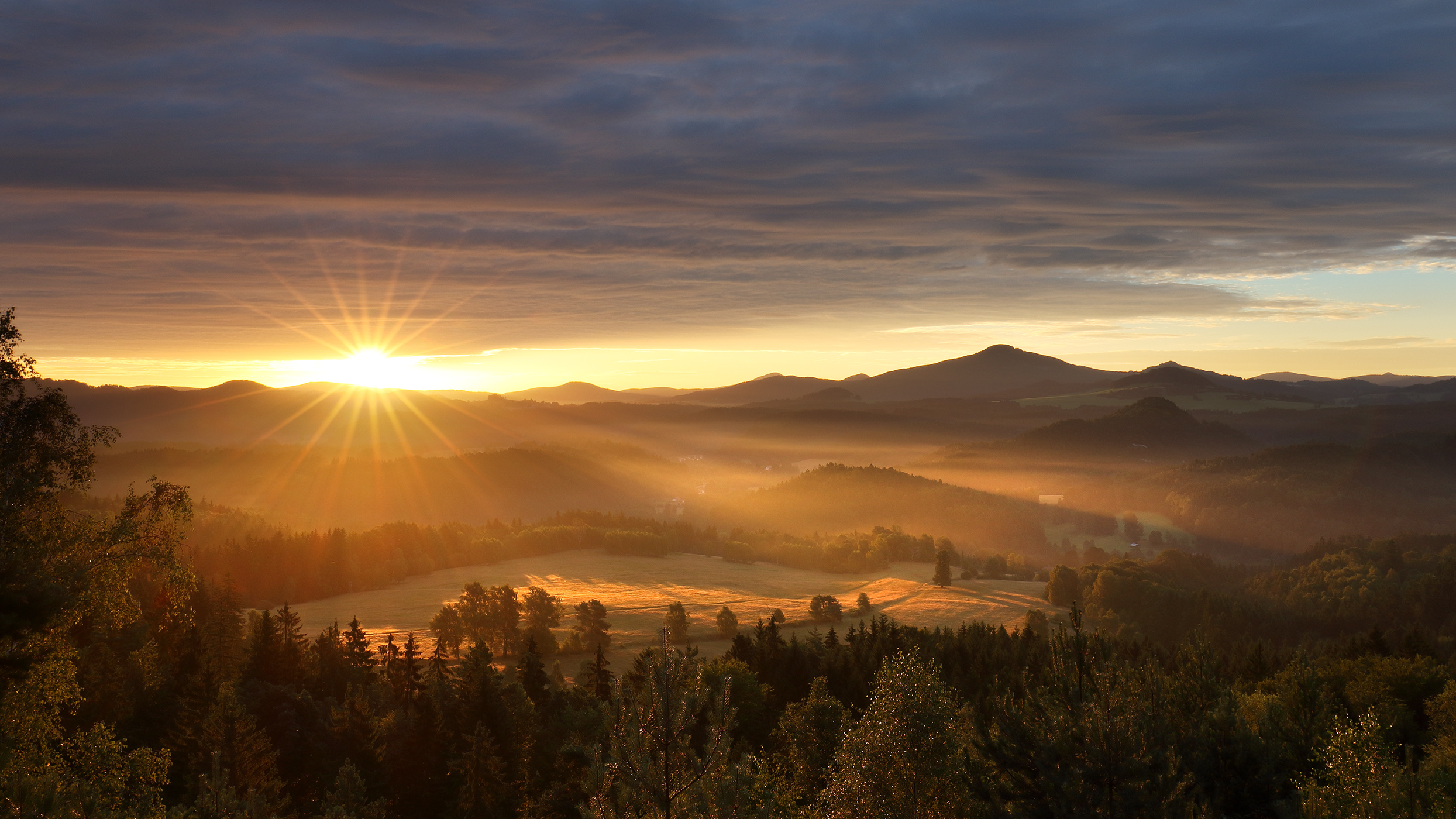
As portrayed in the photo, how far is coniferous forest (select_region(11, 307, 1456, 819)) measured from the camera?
59.8 ft

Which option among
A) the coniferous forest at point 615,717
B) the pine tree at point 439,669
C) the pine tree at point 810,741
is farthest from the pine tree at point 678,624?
the pine tree at point 810,741

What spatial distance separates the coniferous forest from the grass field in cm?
3739

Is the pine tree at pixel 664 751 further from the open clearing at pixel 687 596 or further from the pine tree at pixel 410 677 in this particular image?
the open clearing at pixel 687 596

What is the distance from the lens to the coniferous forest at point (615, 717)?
1823 centimetres

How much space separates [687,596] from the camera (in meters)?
164

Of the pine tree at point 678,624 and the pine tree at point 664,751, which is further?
the pine tree at point 678,624

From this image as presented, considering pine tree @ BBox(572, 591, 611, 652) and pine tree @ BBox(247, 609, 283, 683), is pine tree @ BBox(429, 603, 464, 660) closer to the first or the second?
pine tree @ BBox(572, 591, 611, 652)

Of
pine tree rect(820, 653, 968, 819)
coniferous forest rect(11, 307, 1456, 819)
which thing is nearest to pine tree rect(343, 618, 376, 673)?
coniferous forest rect(11, 307, 1456, 819)

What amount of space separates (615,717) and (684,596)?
150 meters

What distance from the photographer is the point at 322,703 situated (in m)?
59.5

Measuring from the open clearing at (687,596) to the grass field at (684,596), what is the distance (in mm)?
308

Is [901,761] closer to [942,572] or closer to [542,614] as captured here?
[542,614]

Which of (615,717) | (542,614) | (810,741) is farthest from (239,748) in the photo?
(542,614)

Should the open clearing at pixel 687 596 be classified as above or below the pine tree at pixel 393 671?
below
